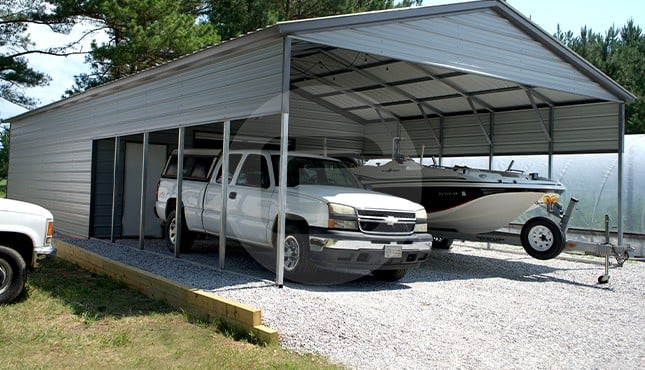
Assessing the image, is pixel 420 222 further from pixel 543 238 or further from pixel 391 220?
pixel 543 238

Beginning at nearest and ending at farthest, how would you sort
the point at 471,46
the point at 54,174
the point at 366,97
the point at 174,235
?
1. the point at 471,46
2. the point at 174,235
3. the point at 366,97
4. the point at 54,174

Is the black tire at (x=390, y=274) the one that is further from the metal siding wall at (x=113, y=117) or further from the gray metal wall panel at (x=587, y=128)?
the gray metal wall panel at (x=587, y=128)

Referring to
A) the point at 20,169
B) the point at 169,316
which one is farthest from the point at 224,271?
the point at 20,169

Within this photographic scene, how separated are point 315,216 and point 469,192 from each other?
13.5ft

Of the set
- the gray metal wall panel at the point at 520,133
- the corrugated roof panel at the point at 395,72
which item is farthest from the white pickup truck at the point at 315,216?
the gray metal wall panel at the point at 520,133

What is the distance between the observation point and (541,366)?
5301mm

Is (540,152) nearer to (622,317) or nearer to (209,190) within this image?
(622,317)

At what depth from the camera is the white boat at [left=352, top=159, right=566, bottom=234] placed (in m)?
10.5

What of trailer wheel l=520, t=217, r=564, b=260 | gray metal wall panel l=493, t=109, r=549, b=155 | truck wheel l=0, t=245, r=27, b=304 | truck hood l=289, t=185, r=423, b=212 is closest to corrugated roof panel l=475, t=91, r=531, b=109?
gray metal wall panel l=493, t=109, r=549, b=155

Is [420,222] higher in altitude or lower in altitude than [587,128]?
lower

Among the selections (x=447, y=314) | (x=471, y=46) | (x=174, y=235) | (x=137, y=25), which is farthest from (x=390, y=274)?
(x=137, y=25)

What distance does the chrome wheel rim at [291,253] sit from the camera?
7.95 metres

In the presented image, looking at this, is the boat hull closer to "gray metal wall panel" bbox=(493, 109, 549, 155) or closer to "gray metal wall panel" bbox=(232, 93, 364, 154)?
"gray metal wall panel" bbox=(493, 109, 549, 155)

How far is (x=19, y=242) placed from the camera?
25.6ft
